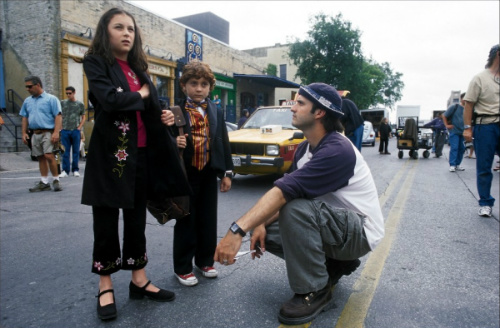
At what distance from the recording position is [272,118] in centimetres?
781

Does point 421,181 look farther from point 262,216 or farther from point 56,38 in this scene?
point 56,38

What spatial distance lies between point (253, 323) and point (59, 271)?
5.65ft

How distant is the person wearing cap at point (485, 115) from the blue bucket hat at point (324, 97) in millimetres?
3110

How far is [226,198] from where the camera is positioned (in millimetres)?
5941

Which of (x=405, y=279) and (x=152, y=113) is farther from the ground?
(x=152, y=113)

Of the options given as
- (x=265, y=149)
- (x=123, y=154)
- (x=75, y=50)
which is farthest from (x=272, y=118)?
(x=75, y=50)

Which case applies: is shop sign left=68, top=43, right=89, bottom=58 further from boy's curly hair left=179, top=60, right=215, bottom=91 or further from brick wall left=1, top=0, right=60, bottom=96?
boy's curly hair left=179, top=60, right=215, bottom=91

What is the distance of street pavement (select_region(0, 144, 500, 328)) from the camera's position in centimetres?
221

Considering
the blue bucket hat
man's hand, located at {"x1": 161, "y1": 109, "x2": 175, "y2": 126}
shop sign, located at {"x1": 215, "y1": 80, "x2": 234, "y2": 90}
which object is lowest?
man's hand, located at {"x1": 161, "y1": 109, "x2": 175, "y2": 126}

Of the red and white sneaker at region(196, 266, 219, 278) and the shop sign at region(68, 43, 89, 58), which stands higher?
the shop sign at region(68, 43, 89, 58)

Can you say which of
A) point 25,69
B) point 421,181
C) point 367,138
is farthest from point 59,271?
point 367,138

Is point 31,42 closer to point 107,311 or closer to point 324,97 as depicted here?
point 107,311

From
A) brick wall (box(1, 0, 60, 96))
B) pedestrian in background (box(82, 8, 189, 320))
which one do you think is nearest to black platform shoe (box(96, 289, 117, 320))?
pedestrian in background (box(82, 8, 189, 320))

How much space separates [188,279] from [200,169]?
82cm
